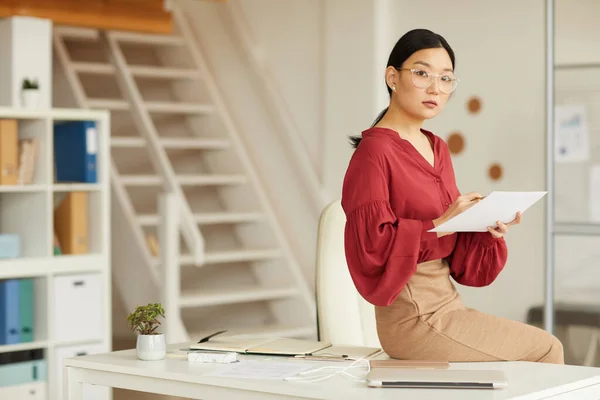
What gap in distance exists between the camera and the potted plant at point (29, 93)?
505 centimetres

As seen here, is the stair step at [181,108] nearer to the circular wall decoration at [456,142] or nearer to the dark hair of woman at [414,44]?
the circular wall decoration at [456,142]

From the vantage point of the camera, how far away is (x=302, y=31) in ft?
20.7

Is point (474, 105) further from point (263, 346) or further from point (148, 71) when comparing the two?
point (263, 346)

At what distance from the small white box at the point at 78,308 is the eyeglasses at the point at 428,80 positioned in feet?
9.73

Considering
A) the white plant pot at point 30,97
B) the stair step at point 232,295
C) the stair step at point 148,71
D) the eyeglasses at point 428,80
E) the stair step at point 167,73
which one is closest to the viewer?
the eyeglasses at point 428,80

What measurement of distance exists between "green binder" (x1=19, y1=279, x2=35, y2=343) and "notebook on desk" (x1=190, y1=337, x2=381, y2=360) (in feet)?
7.91

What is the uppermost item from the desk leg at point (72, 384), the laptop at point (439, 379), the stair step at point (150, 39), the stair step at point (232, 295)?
the stair step at point (150, 39)

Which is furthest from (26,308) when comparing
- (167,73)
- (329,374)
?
(329,374)

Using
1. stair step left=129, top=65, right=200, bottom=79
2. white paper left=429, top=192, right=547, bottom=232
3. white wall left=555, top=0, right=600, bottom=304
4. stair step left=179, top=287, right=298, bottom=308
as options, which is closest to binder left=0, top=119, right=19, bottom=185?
stair step left=179, top=287, right=298, bottom=308

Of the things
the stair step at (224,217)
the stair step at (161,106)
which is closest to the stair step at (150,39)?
the stair step at (161,106)

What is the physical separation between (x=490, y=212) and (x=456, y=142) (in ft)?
11.5

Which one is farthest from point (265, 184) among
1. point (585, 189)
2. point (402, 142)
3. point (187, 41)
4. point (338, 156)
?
point (402, 142)

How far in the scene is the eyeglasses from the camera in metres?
2.21

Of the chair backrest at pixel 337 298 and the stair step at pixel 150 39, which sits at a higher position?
the stair step at pixel 150 39
